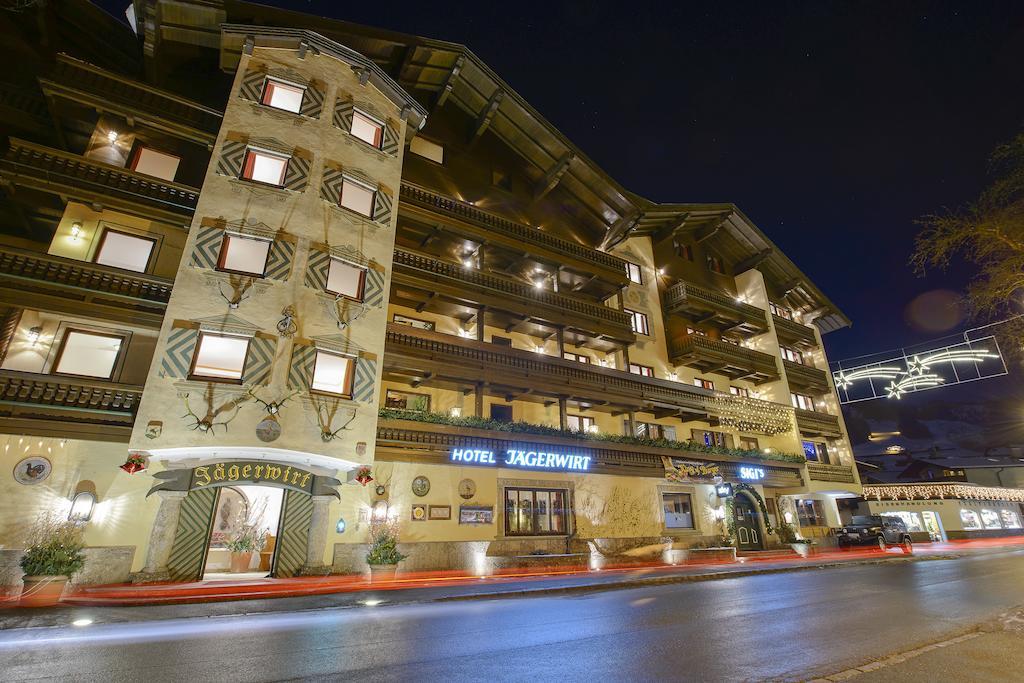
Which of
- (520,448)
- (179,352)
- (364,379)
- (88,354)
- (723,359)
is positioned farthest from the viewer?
(723,359)

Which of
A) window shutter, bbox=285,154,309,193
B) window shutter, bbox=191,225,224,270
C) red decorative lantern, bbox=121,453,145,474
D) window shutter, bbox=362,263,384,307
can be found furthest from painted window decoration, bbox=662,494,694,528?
window shutter, bbox=191,225,224,270

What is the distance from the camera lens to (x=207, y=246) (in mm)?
16766

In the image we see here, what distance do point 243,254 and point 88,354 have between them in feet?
18.6

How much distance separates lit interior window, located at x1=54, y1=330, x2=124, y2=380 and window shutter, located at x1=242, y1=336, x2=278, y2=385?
4.31m

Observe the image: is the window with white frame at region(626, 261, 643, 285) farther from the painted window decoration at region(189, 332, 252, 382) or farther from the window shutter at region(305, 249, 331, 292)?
the painted window decoration at region(189, 332, 252, 382)

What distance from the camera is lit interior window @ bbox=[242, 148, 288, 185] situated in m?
18.6

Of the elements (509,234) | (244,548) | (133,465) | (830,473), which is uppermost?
(509,234)

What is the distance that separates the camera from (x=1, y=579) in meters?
12.4

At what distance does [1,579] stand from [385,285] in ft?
45.0

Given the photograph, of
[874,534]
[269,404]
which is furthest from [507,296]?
[874,534]

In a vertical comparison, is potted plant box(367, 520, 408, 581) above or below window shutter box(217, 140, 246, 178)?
below

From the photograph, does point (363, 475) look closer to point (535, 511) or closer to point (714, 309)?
point (535, 511)

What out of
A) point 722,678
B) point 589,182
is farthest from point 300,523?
point 589,182

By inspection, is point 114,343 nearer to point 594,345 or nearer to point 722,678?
point 722,678
